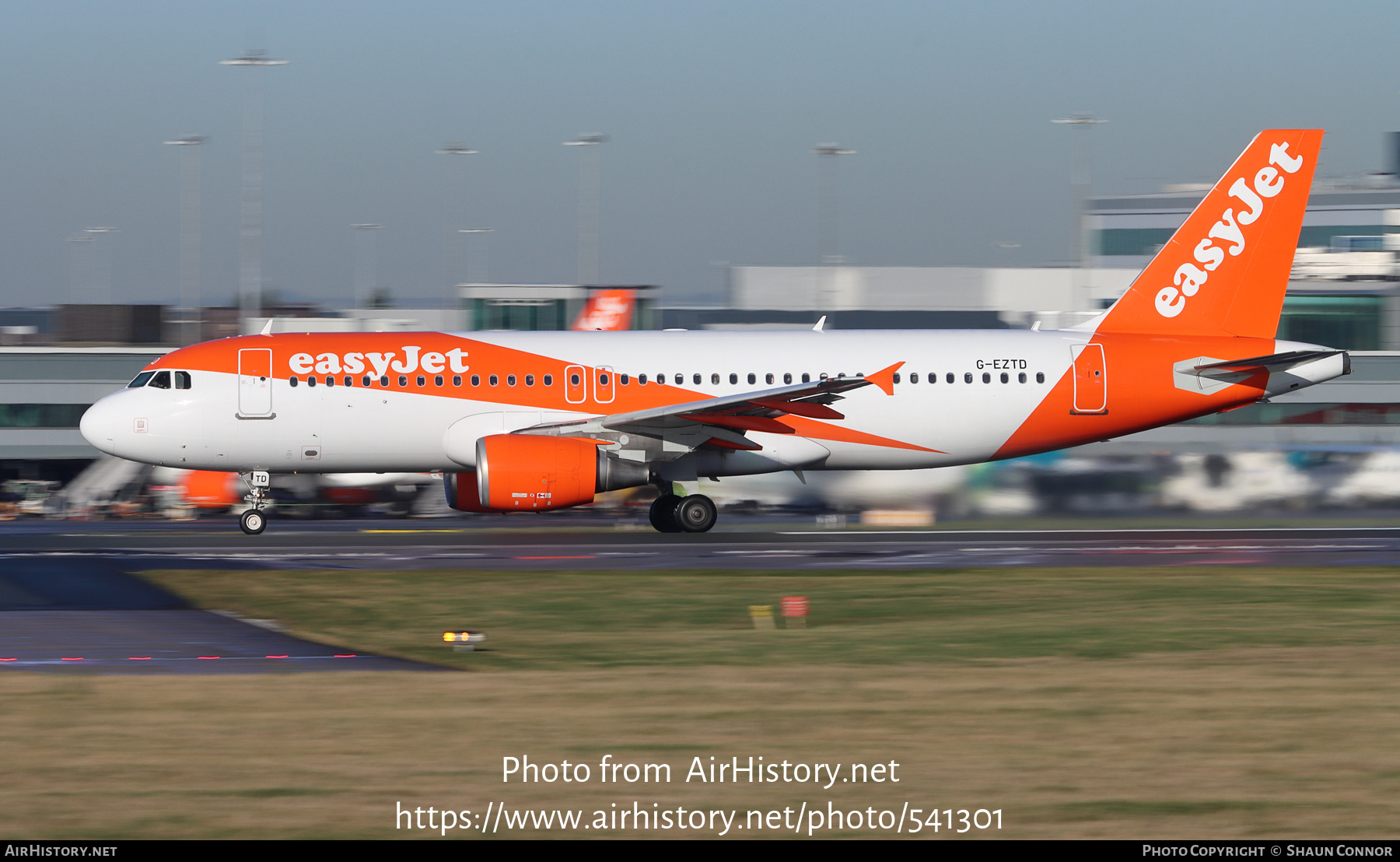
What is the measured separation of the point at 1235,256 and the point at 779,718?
21.1 metres

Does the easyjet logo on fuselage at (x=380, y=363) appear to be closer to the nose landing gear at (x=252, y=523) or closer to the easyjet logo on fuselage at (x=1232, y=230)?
the nose landing gear at (x=252, y=523)

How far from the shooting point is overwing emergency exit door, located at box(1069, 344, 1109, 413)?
2714 centimetres

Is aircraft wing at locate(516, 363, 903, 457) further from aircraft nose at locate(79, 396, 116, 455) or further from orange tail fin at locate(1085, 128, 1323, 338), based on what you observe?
aircraft nose at locate(79, 396, 116, 455)

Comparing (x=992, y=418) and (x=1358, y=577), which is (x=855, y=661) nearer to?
(x=1358, y=577)

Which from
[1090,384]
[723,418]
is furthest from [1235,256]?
[723,418]

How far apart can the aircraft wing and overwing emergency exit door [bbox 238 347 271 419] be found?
4.46 metres

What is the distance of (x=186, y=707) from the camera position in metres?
10.2

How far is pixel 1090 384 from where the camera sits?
89.0 feet

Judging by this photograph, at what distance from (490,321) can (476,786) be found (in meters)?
44.7

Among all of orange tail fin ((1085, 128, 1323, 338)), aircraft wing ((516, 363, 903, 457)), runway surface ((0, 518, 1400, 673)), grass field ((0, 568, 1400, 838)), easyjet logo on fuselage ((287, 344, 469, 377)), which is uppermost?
orange tail fin ((1085, 128, 1323, 338))

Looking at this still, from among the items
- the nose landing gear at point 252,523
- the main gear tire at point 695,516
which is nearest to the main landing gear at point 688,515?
the main gear tire at point 695,516

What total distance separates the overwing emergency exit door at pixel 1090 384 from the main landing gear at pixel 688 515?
6.82 meters

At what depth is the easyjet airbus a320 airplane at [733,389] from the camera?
1041 inches

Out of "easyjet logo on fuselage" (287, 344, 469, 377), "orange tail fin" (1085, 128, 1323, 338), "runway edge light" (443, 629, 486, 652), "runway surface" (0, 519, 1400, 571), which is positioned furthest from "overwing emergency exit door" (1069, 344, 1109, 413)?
"runway edge light" (443, 629, 486, 652)
